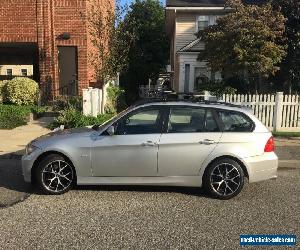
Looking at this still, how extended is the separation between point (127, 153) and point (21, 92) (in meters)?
10.6

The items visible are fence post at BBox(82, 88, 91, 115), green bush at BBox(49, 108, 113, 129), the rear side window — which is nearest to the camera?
the rear side window

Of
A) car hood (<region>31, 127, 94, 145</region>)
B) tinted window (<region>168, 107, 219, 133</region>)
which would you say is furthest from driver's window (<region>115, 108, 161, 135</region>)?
car hood (<region>31, 127, 94, 145</region>)

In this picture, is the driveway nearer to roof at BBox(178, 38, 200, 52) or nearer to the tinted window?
the tinted window

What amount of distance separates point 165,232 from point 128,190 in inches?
77.6

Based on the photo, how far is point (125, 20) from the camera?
16.3m

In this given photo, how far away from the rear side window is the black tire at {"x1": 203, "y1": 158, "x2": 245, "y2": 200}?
556mm

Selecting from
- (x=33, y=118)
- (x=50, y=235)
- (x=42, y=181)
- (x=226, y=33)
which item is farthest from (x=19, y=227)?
(x=226, y=33)

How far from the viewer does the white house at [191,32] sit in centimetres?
2495

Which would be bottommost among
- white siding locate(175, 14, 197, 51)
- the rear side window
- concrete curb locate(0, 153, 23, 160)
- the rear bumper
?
concrete curb locate(0, 153, 23, 160)

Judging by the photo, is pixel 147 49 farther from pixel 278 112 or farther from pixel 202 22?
pixel 278 112

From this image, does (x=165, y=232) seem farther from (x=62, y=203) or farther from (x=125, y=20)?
(x=125, y=20)

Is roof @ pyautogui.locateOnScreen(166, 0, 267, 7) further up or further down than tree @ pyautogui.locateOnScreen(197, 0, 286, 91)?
further up

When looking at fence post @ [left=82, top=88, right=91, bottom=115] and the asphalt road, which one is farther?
fence post @ [left=82, top=88, right=91, bottom=115]

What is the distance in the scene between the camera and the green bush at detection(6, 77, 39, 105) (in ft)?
53.1
